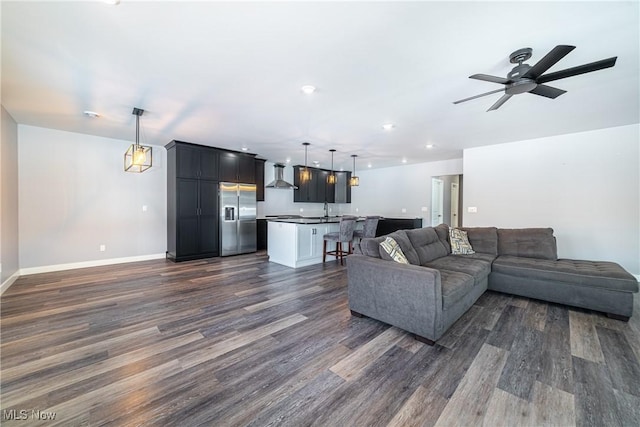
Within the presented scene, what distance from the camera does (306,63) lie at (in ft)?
7.84

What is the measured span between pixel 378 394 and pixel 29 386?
2.41 metres

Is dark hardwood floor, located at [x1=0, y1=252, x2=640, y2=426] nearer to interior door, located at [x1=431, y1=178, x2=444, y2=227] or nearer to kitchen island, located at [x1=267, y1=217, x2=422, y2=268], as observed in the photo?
kitchen island, located at [x1=267, y1=217, x2=422, y2=268]

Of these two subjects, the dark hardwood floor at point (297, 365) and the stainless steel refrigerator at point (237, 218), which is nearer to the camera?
the dark hardwood floor at point (297, 365)

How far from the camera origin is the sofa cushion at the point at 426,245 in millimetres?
3535

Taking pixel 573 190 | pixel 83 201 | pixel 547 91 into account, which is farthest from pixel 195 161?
pixel 573 190

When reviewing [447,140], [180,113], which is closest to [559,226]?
[447,140]

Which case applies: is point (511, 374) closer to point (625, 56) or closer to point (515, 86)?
point (515, 86)

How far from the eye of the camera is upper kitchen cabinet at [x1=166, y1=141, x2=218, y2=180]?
17.8ft

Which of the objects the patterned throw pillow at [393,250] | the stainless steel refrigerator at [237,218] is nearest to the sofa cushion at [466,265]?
the patterned throw pillow at [393,250]

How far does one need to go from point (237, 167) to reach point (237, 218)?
49.6 inches

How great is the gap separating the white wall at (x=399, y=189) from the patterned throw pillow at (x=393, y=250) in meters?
5.13

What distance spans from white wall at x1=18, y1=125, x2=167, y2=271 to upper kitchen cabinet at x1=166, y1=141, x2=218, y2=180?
754 mm

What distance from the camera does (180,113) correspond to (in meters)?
3.67

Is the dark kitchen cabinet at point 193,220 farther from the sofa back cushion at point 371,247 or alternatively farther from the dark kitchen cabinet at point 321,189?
the sofa back cushion at point 371,247
